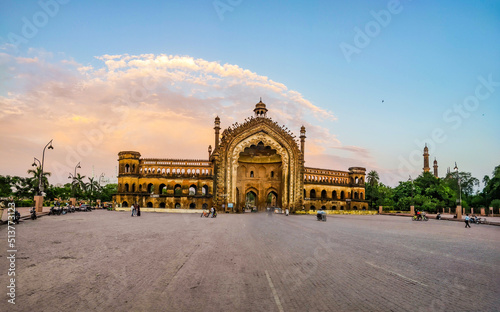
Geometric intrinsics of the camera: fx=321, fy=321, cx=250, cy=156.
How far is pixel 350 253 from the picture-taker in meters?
11.9

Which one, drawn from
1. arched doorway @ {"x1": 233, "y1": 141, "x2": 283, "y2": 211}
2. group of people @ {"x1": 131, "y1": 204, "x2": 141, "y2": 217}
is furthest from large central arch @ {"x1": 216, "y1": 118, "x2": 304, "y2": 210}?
group of people @ {"x1": 131, "y1": 204, "x2": 141, "y2": 217}

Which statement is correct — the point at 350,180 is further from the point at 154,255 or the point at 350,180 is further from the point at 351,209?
the point at 154,255

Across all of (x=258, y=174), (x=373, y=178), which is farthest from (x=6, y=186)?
(x=373, y=178)

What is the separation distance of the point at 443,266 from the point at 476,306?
4.06 m

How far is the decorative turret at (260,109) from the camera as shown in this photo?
52.9 m

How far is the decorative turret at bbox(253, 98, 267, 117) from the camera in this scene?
52.9 meters

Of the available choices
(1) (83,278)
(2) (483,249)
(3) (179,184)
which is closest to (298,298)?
(1) (83,278)

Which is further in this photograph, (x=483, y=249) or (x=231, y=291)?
(x=483, y=249)

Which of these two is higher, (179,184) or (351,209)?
(179,184)

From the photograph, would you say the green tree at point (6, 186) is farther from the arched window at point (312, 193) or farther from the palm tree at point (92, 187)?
the arched window at point (312, 193)

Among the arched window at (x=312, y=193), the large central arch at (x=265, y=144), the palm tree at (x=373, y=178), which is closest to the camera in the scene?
the large central arch at (x=265, y=144)

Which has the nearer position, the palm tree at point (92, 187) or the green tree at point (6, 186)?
the green tree at point (6, 186)

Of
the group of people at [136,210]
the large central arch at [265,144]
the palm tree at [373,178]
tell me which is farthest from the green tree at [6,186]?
the palm tree at [373,178]

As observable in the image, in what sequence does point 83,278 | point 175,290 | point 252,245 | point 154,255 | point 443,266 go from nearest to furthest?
1. point 175,290
2. point 83,278
3. point 443,266
4. point 154,255
5. point 252,245
